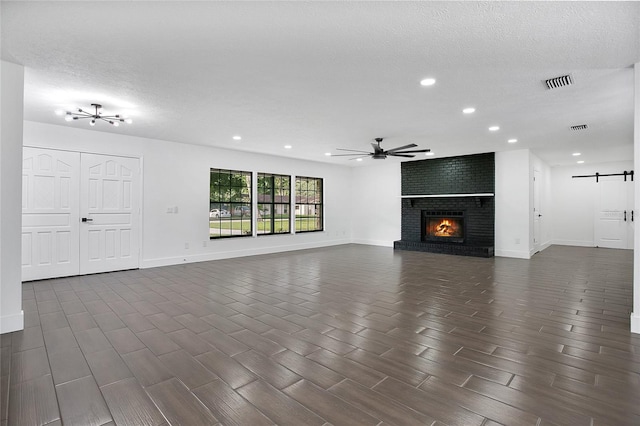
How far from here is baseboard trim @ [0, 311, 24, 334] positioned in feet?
9.77

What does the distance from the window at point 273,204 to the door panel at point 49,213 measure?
12.7 feet

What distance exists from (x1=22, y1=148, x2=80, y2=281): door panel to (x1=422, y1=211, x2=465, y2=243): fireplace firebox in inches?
317

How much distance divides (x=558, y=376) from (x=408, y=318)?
136 cm

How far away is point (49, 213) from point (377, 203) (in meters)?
7.93

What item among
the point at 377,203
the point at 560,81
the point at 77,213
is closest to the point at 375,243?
the point at 377,203

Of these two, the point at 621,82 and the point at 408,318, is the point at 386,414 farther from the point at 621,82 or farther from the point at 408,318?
the point at 621,82

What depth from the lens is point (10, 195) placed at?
3.05 metres

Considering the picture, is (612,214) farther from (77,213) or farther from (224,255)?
(77,213)

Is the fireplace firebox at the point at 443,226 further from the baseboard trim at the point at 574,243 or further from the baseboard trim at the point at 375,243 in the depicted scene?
the baseboard trim at the point at 574,243

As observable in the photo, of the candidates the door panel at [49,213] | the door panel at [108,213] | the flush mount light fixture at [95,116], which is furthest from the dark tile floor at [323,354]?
the flush mount light fixture at [95,116]

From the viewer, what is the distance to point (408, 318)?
3.38 metres

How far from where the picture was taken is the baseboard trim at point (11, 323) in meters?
2.98

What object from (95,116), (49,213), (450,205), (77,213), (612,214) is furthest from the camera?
(612,214)

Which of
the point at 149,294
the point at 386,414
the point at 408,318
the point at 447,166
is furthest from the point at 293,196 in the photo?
the point at 386,414
